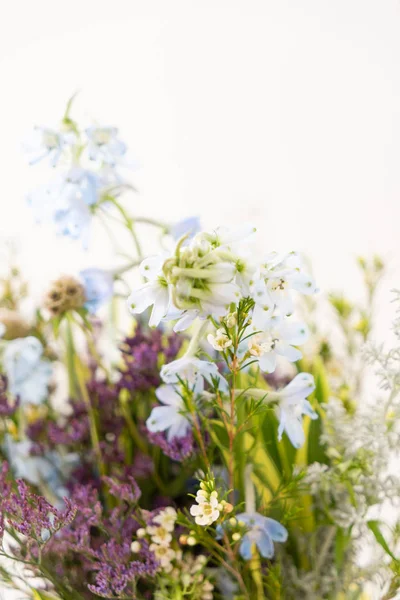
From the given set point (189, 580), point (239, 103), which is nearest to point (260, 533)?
point (189, 580)

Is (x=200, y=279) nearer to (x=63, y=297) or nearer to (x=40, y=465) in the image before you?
(x=63, y=297)

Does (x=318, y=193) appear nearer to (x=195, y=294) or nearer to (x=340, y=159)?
(x=340, y=159)

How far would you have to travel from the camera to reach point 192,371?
1.26 ft

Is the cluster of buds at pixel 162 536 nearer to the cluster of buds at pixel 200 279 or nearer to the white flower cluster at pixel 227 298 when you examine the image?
the white flower cluster at pixel 227 298

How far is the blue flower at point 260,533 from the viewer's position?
43 centimetres

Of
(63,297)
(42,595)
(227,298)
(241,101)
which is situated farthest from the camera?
(241,101)

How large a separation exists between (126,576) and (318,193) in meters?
0.97

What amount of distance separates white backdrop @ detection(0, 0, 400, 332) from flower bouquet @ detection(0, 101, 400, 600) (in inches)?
22.3

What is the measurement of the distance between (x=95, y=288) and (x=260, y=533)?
25cm

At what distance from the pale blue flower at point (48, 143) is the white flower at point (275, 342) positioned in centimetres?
24

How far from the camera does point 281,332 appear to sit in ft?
1.25

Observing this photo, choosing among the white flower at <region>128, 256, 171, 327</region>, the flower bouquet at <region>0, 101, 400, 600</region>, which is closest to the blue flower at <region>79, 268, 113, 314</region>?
the flower bouquet at <region>0, 101, 400, 600</region>

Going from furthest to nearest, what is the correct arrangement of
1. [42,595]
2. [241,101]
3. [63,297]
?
[241,101] < [63,297] < [42,595]

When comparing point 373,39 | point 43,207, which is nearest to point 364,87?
point 373,39
